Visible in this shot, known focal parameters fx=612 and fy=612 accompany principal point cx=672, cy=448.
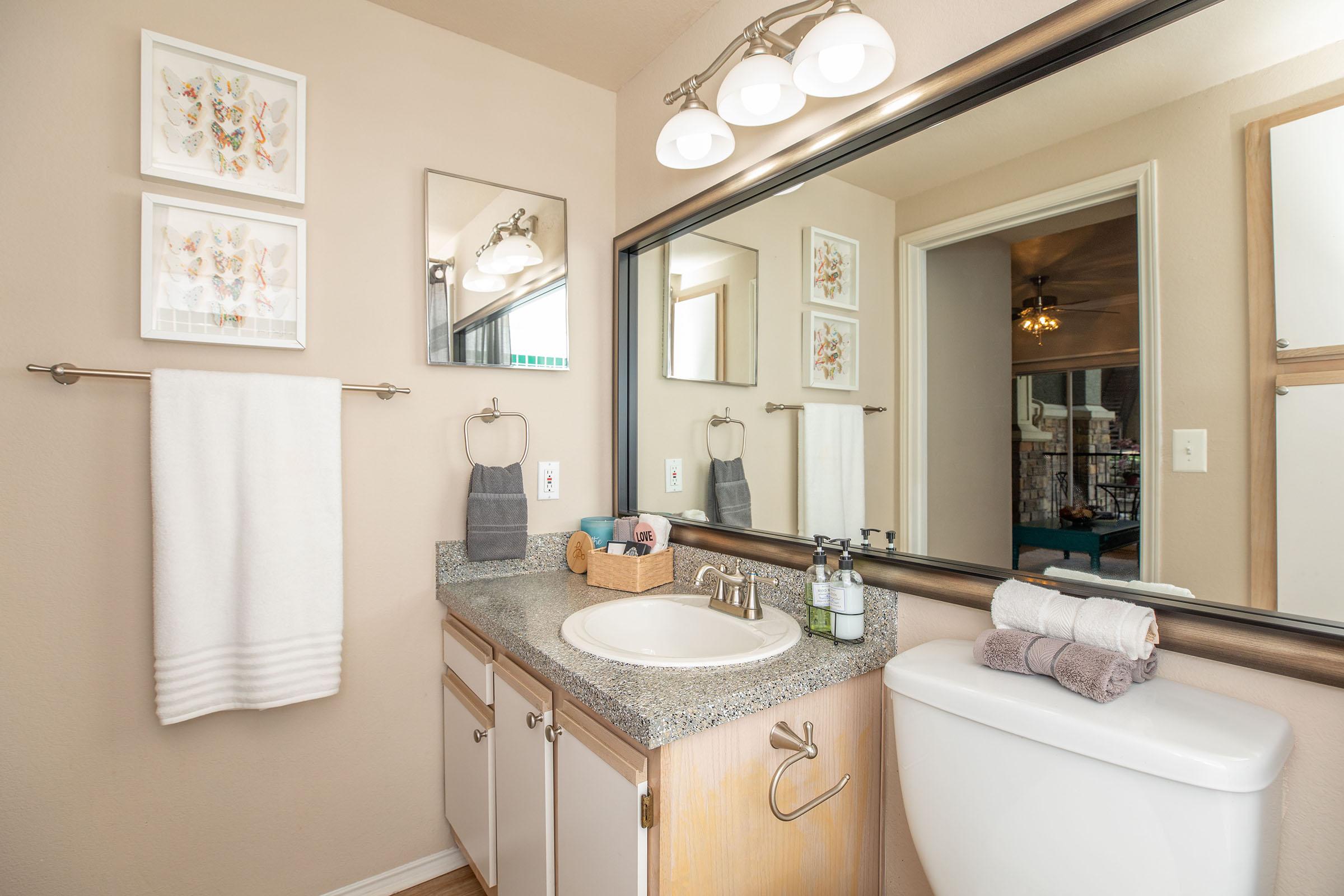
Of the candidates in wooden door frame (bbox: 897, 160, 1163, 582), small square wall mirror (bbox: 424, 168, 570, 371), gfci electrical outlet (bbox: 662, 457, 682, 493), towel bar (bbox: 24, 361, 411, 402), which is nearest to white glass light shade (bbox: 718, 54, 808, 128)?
wooden door frame (bbox: 897, 160, 1163, 582)

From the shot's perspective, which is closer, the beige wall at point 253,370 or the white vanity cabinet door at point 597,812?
the white vanity cabinet door at point 597,812

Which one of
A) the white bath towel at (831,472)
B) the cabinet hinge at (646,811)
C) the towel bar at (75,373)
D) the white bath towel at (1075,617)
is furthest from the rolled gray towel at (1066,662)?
the towel bar at (75,373)

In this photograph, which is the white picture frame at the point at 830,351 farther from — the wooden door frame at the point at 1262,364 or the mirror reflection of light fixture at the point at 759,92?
the wooden door frame at the point at 1262,364

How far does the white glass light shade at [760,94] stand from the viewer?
49.3 inches

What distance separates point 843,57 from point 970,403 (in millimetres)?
702

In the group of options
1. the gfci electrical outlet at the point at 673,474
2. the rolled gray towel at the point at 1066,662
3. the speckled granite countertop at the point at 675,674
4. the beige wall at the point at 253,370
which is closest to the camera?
the rolled gray towel at the point at 1066,662

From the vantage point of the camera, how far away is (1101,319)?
94 cm

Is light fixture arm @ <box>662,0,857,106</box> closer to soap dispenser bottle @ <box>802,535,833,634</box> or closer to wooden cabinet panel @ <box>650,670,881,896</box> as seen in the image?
soap dispenser bottle @ <box>802,535,833,634</box>

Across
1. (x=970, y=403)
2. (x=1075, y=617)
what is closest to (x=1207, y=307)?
(x=970, y=403)

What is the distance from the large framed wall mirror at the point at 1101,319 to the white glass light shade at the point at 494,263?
82cm

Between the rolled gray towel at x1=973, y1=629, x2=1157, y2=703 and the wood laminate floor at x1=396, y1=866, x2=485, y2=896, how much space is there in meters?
1.52

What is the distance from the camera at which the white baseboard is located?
164 cm

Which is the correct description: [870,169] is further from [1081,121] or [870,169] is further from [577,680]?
[577,680]

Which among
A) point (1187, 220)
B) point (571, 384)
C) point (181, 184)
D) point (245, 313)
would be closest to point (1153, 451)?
point (1187, 220)
